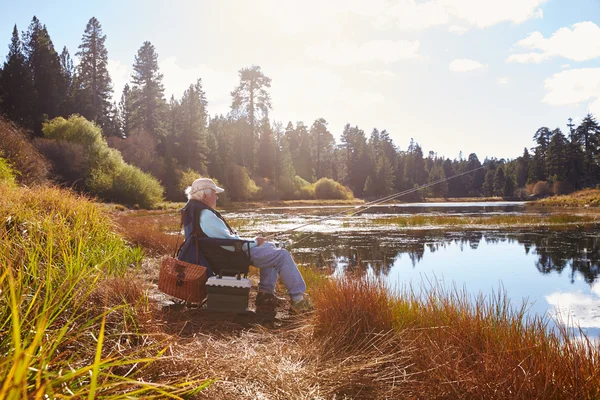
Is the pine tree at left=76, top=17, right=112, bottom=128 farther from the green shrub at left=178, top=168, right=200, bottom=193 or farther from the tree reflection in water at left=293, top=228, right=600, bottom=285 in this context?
the tree reflection in water at left=293, top=228, right=600, bottom=285

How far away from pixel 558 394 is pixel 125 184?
91.2ft

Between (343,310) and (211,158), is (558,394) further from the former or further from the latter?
(211,158)

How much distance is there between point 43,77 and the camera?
4147 centimetres

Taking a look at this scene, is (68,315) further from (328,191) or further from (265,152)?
(265,152)

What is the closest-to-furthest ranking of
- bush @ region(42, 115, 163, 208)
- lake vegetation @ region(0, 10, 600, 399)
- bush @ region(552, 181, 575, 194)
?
lake vegetation @ region(0, 10, 600, 399) < bush @ region(42, 115, 163, 208) < bush @ region(552, 181, 575, 194)

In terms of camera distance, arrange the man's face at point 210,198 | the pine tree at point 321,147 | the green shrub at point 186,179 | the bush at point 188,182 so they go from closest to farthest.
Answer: the man's face at point 210,198, the bush at point 188,182, the green shrub at point 186,179, the pine tree at point 321,147

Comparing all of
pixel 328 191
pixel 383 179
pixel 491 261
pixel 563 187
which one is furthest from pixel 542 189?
pixel 491 261

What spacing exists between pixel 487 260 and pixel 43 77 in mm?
43928

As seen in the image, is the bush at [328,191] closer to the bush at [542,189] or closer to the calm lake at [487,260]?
the bush at [542,189]

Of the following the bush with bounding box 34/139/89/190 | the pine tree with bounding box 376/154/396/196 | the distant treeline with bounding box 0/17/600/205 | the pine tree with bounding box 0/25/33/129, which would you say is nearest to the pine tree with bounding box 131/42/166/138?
the distant treeline with bounding box 0/17/600/205

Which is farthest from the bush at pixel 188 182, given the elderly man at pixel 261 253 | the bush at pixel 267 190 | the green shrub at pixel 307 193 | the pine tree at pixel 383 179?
the elderly man at pixel 261 253

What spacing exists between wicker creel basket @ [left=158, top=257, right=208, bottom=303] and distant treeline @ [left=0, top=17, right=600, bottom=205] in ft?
79.4

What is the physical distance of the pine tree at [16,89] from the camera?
38.6 meters

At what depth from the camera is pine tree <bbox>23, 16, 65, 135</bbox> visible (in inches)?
1583
